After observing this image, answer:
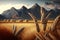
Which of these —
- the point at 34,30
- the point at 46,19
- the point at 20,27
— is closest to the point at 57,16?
the point at 46,19

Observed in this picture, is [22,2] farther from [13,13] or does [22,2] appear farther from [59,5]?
[59,5]

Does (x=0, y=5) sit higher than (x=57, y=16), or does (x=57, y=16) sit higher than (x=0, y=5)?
(x=0, y=5)

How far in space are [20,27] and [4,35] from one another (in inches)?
11.9

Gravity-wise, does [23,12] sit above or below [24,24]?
above

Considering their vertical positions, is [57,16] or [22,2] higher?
[22,2]

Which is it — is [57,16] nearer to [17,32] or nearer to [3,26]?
[17,32]

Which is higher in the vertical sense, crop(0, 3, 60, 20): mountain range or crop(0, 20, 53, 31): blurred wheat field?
crop(0, 3, 60, 20): mountain range

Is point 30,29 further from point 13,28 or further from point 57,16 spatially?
point 57,16

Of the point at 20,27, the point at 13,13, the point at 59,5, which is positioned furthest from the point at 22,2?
the point at 59,5

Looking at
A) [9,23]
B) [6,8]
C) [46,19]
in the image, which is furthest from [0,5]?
[46,19]

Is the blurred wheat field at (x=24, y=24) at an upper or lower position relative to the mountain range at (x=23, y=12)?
lower

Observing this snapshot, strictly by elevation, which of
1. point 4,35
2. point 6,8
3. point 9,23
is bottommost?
point 4,35

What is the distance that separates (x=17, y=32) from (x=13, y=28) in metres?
0.10

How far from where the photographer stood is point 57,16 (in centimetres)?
286
